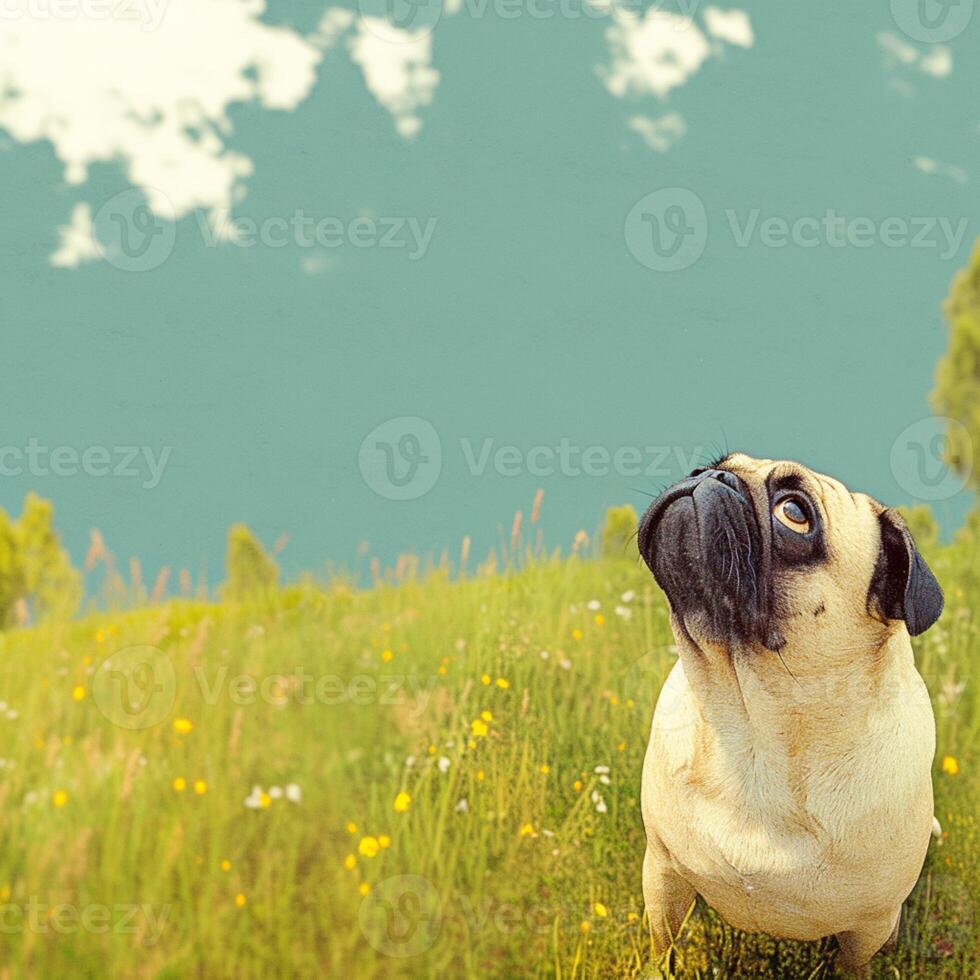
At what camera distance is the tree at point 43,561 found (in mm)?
5625

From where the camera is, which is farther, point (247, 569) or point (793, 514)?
point (247, 569)

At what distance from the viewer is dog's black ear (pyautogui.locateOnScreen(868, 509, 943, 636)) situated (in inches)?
99.7

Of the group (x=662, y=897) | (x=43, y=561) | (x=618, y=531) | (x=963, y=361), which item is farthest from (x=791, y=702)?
(x=963, y=361)

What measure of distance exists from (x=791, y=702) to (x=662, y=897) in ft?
2.95

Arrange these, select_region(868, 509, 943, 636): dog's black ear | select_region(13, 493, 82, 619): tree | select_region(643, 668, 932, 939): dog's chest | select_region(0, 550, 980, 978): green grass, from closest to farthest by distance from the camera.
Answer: select_region(868, 509, 943, 636): dog's black ear
select_region(643, 668, 932, 939): dog's chest
select_region(0, 550, 980, 978): green grass
select_region(13, 493, 82, 619): tree

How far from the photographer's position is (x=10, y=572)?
20.0 feet

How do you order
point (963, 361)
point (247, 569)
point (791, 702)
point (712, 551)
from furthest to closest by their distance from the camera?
point (963, 361) → point (247, 569) → point (791, 702) → point (712, 551)

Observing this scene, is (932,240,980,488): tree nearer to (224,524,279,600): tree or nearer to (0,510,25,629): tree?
(224,524,279,600): tree

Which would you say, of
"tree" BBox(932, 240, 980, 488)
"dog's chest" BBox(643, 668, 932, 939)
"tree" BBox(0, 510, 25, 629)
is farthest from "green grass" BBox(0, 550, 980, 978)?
"tree" BBox(932, 240, 980, 488)

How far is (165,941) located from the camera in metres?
3.38

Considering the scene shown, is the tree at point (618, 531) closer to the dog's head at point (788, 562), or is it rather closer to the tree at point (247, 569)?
the tree at point (247, 569)

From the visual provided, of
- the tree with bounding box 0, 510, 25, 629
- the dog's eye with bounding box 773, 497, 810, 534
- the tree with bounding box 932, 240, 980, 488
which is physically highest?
the tree with bounding box 932, 240, 980, 488

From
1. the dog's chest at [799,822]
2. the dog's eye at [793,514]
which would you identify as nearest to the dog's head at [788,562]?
the dog's eye at [793,514]

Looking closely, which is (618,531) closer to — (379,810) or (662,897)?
(379,810)
